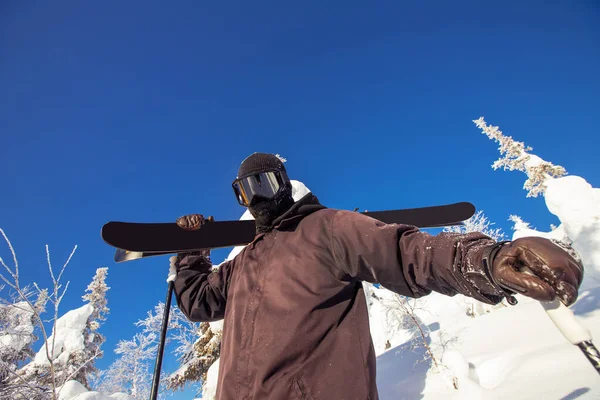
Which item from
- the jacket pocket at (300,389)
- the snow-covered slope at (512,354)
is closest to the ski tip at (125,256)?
the jacket pocket at (300,389)

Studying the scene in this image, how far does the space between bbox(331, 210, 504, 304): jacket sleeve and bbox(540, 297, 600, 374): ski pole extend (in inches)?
6.2

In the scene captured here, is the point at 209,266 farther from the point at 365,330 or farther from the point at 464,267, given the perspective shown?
the point at 464,267

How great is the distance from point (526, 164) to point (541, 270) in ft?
75.9

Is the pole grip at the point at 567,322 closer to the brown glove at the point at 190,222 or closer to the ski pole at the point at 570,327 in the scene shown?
the ski pole at the point at 570,327

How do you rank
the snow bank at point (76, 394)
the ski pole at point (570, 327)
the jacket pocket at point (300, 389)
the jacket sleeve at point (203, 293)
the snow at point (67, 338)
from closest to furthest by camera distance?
the ski pole at point (570, 327) < the jacket pocket at point (300, 389) < the jacket sleeve at point (203, 293) < the snow bank at point (76, 394) < the snow at point (67, 338)

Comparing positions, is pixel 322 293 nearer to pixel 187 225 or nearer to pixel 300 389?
pixel 300 389

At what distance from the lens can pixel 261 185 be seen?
8.11ft

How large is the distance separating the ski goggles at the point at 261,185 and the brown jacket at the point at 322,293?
1.37 ft

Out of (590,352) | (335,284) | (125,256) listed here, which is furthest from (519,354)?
(125,256)

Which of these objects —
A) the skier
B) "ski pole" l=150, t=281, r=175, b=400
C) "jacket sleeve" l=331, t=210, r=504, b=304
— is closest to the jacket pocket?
the skier

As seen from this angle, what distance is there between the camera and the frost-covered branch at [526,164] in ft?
60.6

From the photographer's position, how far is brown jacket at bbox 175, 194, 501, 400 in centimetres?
131

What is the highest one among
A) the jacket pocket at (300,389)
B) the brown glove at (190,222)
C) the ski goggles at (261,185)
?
the brown glove at (190,222)

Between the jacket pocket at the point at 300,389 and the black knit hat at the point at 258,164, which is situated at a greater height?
the black knit hat at the point at 258,164
